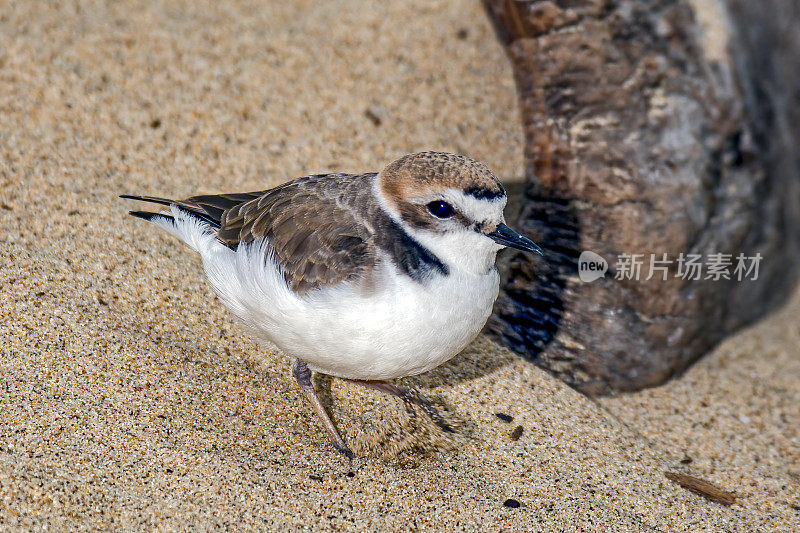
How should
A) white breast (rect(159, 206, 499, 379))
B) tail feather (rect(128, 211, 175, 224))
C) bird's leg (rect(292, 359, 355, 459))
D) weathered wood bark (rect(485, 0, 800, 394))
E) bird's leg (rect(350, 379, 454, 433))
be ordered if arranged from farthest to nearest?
weathered wood bark (rect(485, 0, 800, 394))
tail feather (rect(128, 211, 175, 224))
bird's leg (rect(350, 379, 454, 433))
bird's leg (rect(292, 359, 355, 459))
white breast (rect(159, 206, 499, 379))

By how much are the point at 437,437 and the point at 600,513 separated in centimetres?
82

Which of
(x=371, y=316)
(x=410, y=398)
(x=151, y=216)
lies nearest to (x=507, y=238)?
(x=371, y=316)

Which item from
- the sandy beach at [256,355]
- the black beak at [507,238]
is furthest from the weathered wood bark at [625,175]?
the black beak at [507,238]

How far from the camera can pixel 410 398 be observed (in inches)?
155

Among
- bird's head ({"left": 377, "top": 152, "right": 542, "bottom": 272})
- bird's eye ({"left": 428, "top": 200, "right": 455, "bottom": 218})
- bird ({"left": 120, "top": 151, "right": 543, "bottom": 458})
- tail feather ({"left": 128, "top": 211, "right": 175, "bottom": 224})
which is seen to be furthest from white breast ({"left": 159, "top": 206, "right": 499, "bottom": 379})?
tail feather ({"left": 128, "top": 211, "right": 175, "bottom": 224})

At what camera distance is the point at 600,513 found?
→ 351 cm

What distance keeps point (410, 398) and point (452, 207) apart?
44.5 inches

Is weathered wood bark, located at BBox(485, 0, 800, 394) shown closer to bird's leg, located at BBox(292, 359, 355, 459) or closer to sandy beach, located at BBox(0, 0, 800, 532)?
sandy beach, located at BBox(0, 0, 800, 532)

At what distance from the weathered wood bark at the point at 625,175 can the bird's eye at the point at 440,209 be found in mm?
1379

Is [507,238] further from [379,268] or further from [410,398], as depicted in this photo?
[410,398]

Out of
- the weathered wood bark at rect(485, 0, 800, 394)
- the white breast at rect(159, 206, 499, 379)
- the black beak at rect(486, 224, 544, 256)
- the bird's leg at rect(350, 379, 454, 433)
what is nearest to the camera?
the white breast at rect(159, 206, 499, 379)

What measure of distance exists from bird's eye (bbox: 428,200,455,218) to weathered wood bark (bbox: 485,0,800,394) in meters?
1.38

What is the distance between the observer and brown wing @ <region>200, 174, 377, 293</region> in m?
3.35

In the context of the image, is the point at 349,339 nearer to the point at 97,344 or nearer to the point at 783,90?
the point at 97,344
